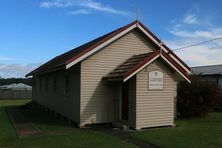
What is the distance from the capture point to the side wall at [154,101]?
14969mm

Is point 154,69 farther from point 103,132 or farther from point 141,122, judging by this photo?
point 103,132

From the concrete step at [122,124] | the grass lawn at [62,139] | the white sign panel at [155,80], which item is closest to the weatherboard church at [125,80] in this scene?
the white sign panel at [155,80]

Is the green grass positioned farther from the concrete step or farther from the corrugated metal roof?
the corrugated metal roof

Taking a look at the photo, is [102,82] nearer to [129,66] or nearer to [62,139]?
[129,66]

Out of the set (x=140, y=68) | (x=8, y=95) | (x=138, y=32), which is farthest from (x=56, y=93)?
(x=8, y=95)

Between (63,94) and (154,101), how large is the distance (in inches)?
247

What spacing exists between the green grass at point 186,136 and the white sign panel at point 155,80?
6.21 feet

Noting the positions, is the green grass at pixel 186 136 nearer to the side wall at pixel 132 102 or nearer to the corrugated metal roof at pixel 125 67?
the side wall at pixel 132 102

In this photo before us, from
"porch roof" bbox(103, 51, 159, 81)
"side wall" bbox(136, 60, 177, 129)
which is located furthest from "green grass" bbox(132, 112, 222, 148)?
"porch roof" bbox(103, 51, 159, 81)

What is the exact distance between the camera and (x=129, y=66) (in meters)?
15.7

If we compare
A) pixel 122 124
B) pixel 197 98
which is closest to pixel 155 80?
pixel 122 124

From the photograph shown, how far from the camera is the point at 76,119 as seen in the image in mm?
16484

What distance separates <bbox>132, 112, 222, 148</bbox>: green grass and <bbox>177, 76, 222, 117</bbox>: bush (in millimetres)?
3290

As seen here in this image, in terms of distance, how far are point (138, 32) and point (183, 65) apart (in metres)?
2.90
